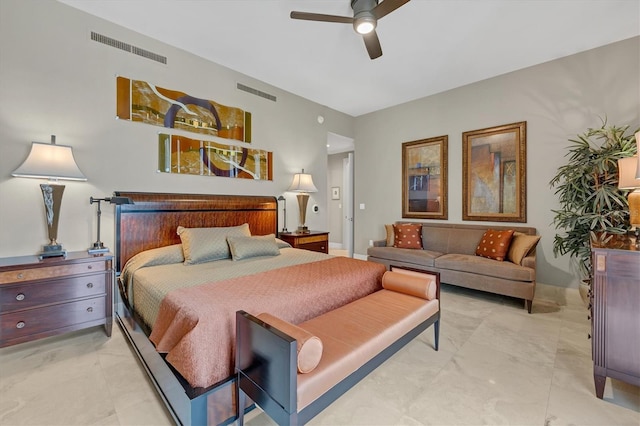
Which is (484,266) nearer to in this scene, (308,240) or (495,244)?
(495,244)

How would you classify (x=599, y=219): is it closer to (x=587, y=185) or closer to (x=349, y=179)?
(x=587, y=185)

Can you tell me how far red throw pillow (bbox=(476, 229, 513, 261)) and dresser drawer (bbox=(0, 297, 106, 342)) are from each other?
14.6 ft

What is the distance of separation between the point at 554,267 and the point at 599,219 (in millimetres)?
1107

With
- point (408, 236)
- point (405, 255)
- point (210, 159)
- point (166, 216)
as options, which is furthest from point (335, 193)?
point (166, 216)

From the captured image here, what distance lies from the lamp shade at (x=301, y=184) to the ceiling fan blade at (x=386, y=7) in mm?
2512

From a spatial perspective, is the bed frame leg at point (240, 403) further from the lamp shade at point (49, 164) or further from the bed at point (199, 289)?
the lamp shade at point (49, 164)

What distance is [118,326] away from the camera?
112 inches

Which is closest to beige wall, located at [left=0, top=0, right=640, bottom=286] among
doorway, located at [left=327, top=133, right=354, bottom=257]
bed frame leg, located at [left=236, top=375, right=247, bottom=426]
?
doorway, located at [left=327, top=133, right=354, bottom=257]

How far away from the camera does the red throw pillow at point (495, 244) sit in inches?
146

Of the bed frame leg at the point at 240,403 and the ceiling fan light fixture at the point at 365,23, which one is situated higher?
the ceiling fan light fixture at the point at 365,23

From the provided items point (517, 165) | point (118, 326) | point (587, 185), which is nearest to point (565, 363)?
point (587, 185)

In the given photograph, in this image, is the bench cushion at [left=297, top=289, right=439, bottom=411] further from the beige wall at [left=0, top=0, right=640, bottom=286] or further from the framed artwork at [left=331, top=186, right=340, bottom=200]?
the framed artwork at [left=331, top=186, right=340, bottom=200]

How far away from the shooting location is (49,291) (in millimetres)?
2303

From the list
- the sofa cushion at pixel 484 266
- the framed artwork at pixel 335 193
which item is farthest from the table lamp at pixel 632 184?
the framed artwork at pixel 335 193
